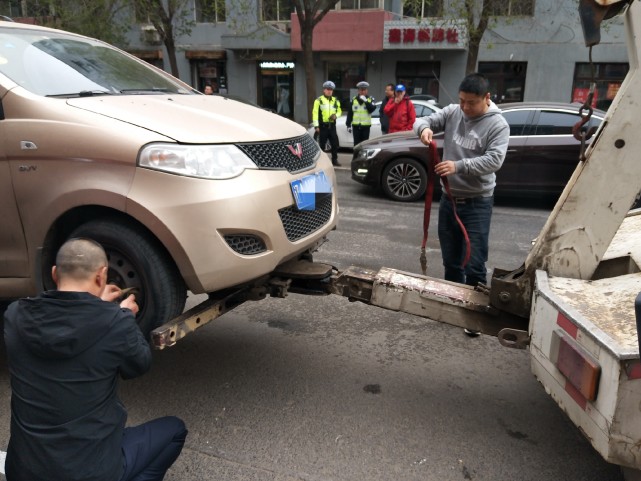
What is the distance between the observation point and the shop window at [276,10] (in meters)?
22.6

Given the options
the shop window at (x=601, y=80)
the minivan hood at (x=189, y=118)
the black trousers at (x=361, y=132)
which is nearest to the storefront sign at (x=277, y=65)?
the shop window at (x=601, y=80)

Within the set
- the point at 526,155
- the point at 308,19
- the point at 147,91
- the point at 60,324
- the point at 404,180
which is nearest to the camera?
the point at 60,324

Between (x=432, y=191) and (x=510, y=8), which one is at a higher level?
(x=510, y=8)

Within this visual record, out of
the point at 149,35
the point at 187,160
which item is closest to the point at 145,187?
the point at 187,160

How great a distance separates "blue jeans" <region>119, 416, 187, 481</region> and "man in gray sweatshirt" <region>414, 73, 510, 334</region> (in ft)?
6.94

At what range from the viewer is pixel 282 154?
2.91 m

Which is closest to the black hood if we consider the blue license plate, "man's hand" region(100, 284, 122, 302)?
"man's hand" region(100, 284, 122, 302)

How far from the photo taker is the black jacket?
72.7 inches

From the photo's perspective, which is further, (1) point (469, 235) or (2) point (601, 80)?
(2) point (601, 80)

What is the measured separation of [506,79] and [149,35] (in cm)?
1551

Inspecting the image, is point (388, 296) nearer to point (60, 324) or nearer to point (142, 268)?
point (142, 268)

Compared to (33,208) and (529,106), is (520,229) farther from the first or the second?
(33,208)

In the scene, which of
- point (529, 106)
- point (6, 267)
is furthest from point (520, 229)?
point (6, 267)

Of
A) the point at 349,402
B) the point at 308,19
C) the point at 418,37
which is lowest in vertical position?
the point at 349,402
